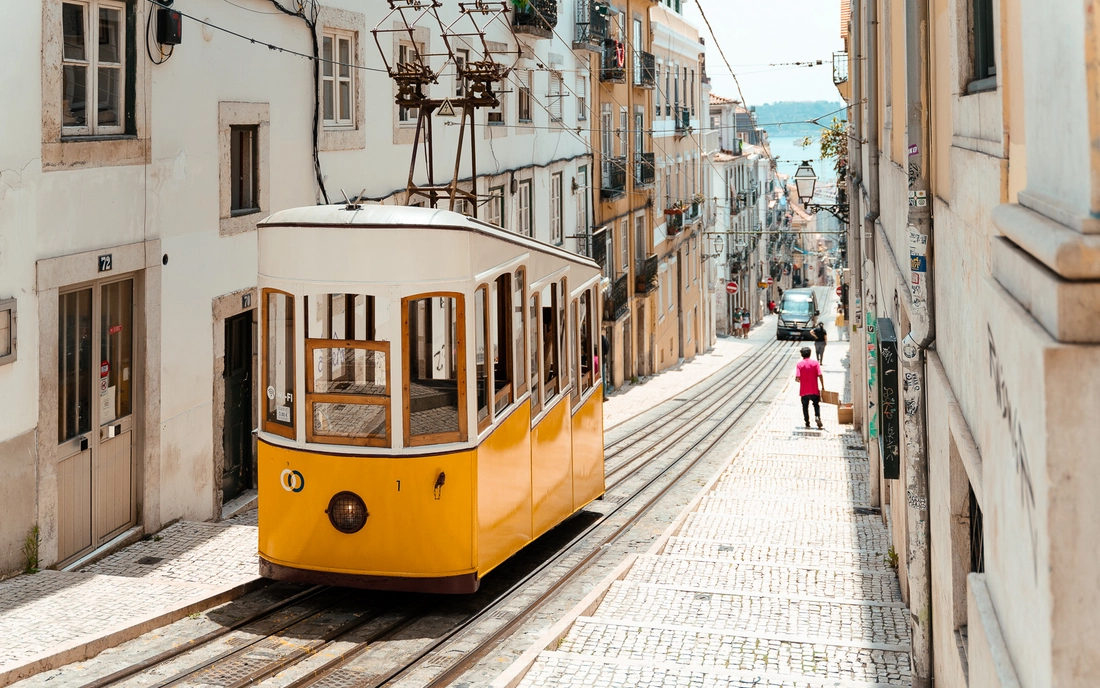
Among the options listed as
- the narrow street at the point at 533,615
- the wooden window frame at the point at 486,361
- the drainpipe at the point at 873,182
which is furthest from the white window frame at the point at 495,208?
the wooden window frame at the point at 486,361

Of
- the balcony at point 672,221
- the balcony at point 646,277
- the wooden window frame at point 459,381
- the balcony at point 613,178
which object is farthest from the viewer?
the balcony at point 672,221

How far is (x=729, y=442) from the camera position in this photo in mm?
19547

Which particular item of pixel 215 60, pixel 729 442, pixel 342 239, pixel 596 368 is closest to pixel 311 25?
pixel 215 60

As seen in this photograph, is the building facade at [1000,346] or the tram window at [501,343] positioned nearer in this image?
the building facade at [1000,346]

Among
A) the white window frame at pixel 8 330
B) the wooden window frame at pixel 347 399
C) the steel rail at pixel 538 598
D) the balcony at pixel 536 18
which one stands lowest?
the steel rail at pixel 538 598

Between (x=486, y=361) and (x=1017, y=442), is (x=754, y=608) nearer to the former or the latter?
(x=486, y=361)

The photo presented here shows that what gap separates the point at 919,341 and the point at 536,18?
59.5 ft

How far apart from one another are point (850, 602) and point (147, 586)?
481cm

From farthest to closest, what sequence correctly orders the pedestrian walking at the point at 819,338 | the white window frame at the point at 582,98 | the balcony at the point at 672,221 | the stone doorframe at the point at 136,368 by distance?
the balcony at the point at 672,221
the pedestrian walking at the point at 819,338
the white window frame at the point at 582,98
the stone doorframe at the point at 136,368

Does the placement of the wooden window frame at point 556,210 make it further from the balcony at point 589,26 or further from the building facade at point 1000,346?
the building facade at point 1000,346

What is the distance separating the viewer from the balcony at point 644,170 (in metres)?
33.2

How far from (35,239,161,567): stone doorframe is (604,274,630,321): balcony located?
761 inches

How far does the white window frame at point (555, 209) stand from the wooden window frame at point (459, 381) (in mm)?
17528

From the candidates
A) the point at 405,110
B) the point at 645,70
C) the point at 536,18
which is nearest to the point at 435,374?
the point at 405,110
